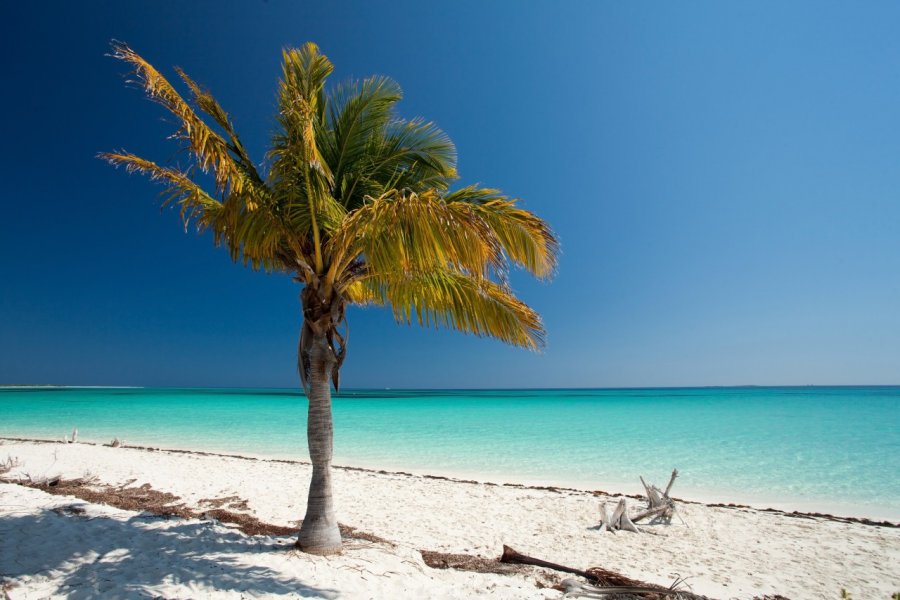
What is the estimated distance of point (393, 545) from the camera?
5055 mm

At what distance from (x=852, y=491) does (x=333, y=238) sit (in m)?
12.9

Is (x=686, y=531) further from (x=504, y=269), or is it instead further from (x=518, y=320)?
(x=504, y=269)

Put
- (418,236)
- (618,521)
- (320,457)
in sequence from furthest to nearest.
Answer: (618,521) → (320,457) → (418,236)

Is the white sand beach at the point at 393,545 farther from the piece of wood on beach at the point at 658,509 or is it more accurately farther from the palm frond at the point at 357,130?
the palm frond at the point at 357,130

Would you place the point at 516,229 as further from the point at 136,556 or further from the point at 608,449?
the point at 608,449

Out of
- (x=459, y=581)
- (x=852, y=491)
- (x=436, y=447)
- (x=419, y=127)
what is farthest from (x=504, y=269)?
(x=436, y=447)

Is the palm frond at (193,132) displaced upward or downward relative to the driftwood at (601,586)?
upward

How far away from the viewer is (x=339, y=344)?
4.59 m

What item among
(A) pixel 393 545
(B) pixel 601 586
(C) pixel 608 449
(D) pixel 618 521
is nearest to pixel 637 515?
(D) pixel 618 521

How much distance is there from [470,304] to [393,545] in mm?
2991

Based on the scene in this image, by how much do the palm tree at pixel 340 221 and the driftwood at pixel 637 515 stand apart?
3.51 m

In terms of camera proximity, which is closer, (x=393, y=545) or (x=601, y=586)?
(x=601, y=586)

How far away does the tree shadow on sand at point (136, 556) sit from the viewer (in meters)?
3.40

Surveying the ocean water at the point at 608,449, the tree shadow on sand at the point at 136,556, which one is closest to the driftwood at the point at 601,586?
the tree shadow on sand at the point at 136,556
